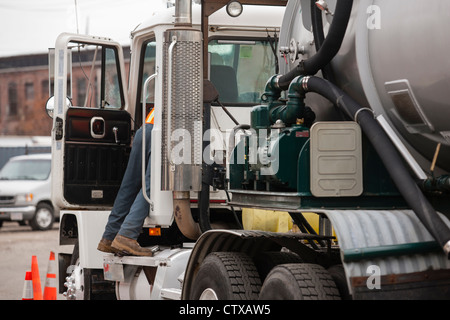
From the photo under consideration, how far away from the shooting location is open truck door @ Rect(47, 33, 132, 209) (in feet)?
28.0

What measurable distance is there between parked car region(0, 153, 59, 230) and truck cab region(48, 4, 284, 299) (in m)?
14.5

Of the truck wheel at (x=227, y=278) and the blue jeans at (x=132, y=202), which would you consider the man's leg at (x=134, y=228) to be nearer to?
the blue jeans at (x=132, y=202)

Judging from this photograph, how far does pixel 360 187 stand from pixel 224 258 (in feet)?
3.78

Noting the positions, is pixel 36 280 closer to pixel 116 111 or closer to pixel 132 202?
pixel 116 111

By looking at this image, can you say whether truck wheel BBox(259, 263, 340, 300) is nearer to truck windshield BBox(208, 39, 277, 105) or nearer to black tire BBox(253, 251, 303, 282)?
black tire BBox(253, 251, 303, 282)

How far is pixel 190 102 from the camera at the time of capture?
6.78 metres

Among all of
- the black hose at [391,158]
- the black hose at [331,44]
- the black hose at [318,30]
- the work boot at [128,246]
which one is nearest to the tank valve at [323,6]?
the black hose at [318,30]

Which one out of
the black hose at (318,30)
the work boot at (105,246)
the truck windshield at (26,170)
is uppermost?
the black hose at (318,30)

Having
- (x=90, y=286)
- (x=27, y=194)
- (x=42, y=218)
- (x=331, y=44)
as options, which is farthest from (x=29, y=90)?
(x=331, y=44)

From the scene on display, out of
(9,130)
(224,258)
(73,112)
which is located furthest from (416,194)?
(9,130)

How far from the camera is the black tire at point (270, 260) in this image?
18.2 ft

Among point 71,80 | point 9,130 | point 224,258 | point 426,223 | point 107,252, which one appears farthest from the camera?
→ point 9,130

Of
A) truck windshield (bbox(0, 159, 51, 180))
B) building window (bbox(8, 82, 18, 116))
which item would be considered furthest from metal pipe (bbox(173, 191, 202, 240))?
building window (bbox(8, 82, 18, 116))

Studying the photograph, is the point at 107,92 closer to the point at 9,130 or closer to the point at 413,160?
the point at 413,160
